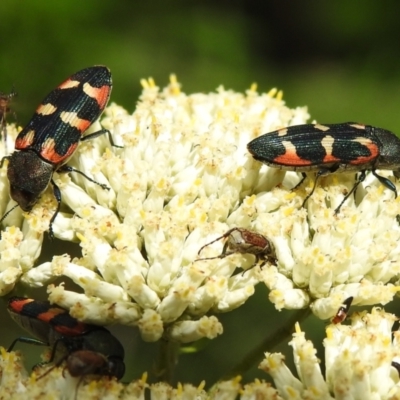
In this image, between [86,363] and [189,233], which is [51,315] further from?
[189,233]

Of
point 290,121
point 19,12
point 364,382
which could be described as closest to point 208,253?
point 364,382

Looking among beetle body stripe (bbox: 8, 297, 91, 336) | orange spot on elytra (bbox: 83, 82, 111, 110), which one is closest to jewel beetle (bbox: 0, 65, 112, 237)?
orange spot on elytra (bbox: 83, 82, 111, 110)

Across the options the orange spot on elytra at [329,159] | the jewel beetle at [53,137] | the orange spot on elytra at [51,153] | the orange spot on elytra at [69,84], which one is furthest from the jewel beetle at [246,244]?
the orange spot on elytra at [69,84]

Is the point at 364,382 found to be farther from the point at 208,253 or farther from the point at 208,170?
the point at 208,170

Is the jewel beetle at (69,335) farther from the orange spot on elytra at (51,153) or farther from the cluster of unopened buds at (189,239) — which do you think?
the orange spot on elytra at (51,153)

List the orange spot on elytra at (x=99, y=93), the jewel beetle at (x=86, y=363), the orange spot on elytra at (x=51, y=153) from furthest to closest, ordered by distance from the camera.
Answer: the orange spot on elytra at (x=99, y=93), the orange spot on elytra at (x=51, y=153), the jewel beetle at (x=86, y=363)

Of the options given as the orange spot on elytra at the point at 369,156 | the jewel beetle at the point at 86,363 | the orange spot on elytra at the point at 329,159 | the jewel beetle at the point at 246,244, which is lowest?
the jewel beetle at the point at 86,363
